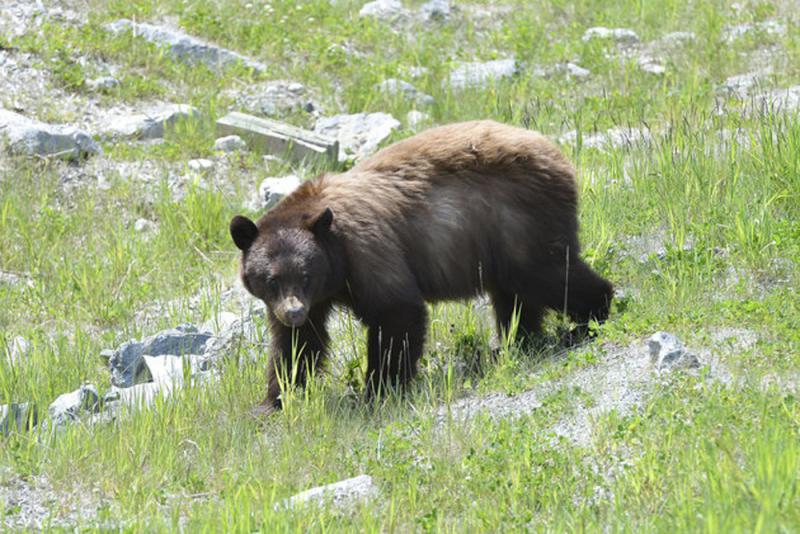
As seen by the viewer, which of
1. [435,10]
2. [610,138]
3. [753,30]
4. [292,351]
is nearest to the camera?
[292,351]

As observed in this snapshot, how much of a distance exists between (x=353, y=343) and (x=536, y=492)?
9.17 feet

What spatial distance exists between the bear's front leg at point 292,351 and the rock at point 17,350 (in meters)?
1.55

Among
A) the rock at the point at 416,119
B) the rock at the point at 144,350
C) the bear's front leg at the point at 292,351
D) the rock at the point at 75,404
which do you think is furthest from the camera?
the rock at the point at 416,119

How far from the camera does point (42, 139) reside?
11508 millimetres

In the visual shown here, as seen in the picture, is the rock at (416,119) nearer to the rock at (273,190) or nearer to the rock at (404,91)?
the rock at (404,91)

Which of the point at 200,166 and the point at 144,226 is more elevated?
the point at 200,166

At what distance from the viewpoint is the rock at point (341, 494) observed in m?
5.28

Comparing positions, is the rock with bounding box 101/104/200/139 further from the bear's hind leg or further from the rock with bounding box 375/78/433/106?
the bear's hind leg

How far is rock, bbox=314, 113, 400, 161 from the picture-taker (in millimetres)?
12016

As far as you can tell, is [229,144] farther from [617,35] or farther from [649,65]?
[617,35]

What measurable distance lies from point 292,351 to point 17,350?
1.99 meters

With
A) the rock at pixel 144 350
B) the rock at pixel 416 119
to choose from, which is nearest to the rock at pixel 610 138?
the rock at pixel 416 119

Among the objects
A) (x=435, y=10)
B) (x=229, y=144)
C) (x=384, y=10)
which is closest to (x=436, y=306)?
(x=229, y=144)

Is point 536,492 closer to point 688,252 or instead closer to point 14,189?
point 688,252
